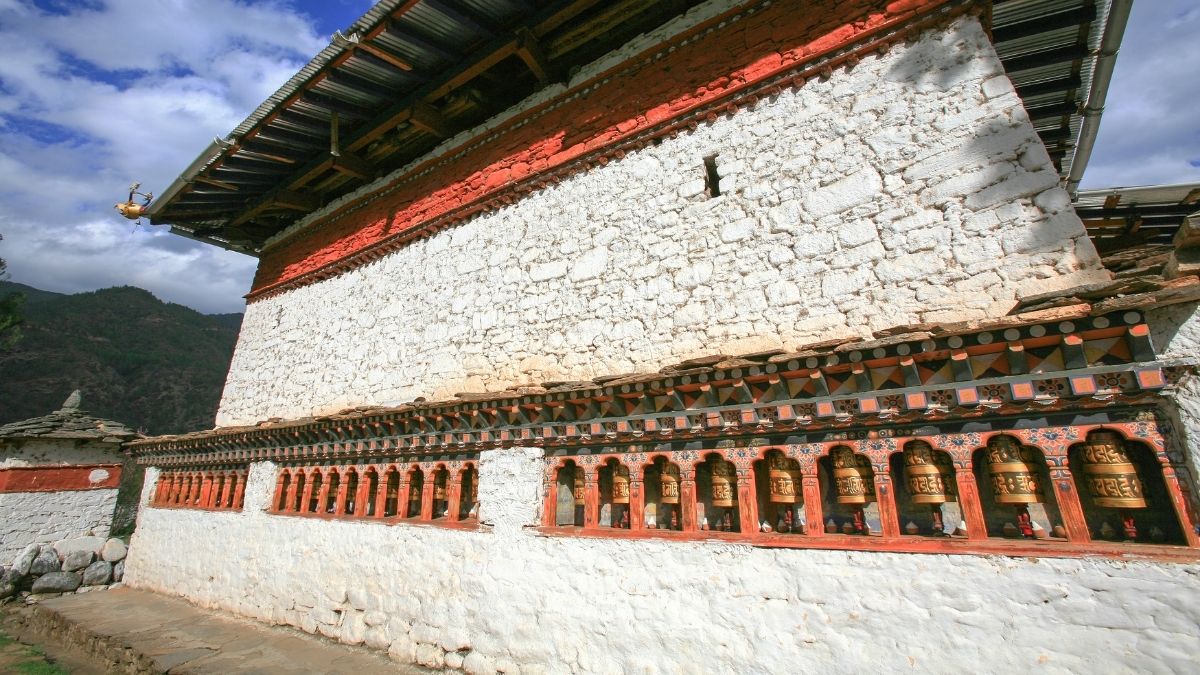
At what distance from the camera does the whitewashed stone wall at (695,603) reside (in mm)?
2289

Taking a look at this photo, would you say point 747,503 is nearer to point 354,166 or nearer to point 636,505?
point 636,505

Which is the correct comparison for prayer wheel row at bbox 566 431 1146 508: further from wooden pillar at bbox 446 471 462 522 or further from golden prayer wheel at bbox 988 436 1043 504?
wooden pillar at bbox 446 471 462 522

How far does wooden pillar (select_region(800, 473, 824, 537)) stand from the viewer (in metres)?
3.05

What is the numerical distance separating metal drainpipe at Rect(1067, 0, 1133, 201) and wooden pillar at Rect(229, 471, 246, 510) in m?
10.2

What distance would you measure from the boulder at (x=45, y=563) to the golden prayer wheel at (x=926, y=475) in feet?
39.4

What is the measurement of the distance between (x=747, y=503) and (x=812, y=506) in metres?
0.39

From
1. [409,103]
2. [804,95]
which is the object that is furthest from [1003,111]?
[409,103]

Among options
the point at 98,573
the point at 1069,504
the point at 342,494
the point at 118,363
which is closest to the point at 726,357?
the point at 1069,504

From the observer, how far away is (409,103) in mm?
6340

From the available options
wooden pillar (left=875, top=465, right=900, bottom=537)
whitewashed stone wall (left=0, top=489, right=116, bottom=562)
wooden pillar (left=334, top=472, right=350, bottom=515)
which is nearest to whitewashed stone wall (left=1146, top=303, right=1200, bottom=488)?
wooden pillar (left=875, top=465, right=900, bottom=537)

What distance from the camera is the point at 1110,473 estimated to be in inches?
95.2

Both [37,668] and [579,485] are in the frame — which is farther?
[37,668]

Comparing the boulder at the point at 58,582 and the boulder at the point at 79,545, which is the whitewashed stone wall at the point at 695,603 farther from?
the boulder at the point at 79,545

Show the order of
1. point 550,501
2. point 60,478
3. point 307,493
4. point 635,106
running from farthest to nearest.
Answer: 1. point 60,478
2. point 307,493
3. point 635,106
4. point 550,501
